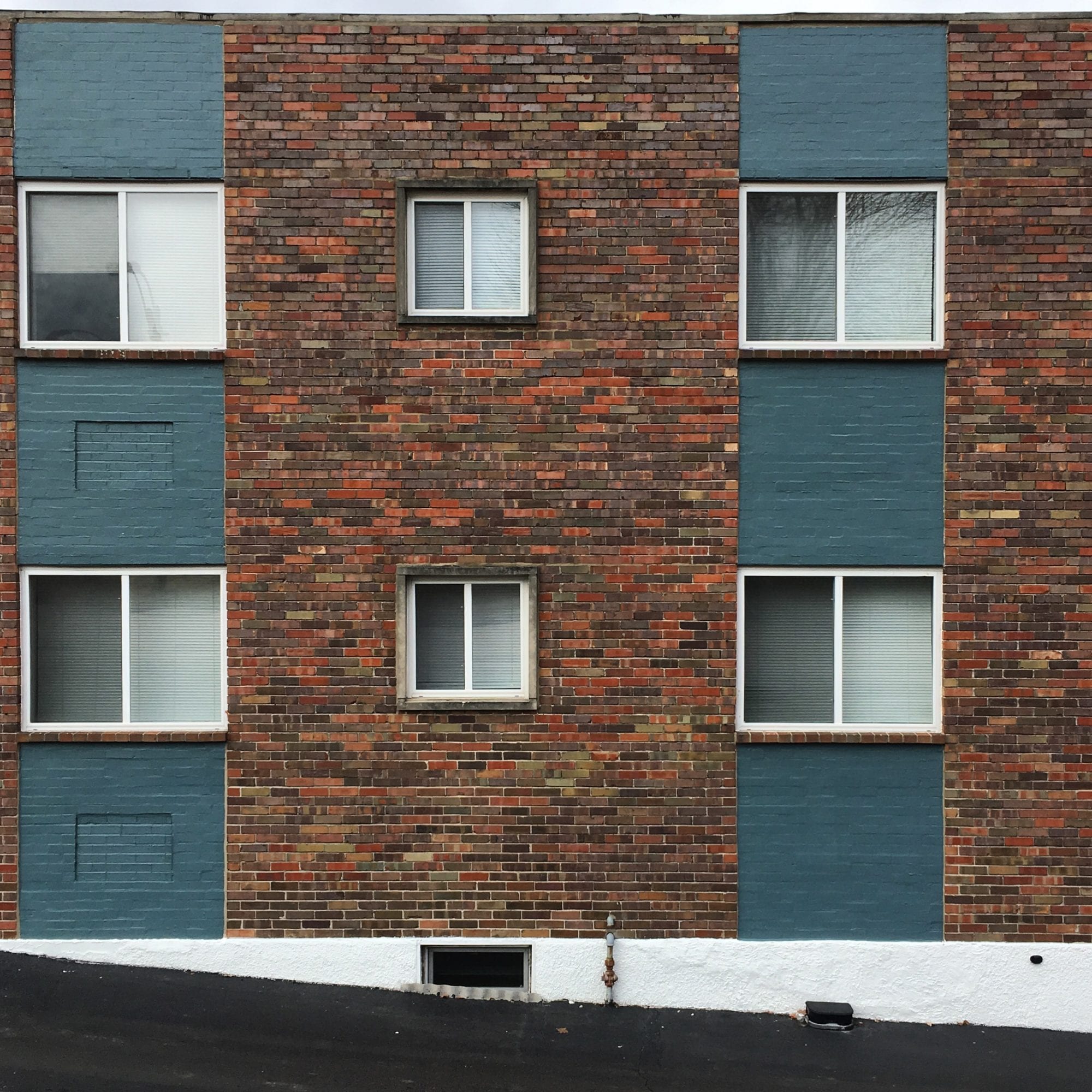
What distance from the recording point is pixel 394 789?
22.0 ft

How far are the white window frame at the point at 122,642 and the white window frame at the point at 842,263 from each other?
457cm

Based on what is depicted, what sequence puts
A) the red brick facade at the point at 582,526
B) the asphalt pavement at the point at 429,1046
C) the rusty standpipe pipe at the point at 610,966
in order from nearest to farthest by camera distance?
the asphalt pavement at the point at 429,1046
the rusty standpipe pipe at the point at 610,966
the red brick facade at the point at 582,526

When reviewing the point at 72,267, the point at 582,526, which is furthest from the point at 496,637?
the point at 72,267

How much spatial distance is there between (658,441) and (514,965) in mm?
4223

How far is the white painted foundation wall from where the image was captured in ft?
21.6

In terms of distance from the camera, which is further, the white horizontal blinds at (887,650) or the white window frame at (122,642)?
the white horizontal blinds at (887,650)

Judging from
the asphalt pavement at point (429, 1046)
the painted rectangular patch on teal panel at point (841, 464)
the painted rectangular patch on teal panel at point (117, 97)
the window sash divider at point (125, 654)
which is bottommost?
the asphalt pavement at point (429, 1046)

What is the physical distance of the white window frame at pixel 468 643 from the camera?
22.0 ft

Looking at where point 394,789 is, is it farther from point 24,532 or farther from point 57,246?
point 57,246

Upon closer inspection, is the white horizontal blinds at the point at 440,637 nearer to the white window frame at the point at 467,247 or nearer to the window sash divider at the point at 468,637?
the window sash divider at the point at 468,637

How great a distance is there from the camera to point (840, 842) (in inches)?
264

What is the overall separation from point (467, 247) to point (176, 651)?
3.88 metres

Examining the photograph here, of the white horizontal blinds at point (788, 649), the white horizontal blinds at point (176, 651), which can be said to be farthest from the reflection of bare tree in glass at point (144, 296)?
the white horizontal blinds at point (788, 649)

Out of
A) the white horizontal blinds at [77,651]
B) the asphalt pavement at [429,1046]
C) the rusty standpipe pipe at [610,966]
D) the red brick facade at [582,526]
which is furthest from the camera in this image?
the white horizontal blinds at [77,651]
